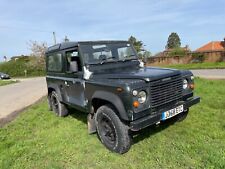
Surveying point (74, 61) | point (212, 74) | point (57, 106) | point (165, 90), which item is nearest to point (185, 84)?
point (165, 90)

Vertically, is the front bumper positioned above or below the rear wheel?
above

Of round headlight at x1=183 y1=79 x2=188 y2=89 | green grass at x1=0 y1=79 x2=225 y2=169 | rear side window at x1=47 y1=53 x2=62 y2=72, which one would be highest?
rear side window at x1=47 y1=53 x2=62 y2=72

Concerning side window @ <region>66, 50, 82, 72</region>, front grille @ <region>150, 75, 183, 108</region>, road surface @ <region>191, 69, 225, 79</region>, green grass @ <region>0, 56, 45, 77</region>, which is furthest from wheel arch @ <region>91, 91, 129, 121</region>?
green grass @ <region>0, 56, 45, 77</region>

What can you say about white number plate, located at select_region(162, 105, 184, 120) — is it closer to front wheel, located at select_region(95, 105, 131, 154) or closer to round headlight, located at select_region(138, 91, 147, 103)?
round headlight, located at select_region(138, 91, 147, 103)

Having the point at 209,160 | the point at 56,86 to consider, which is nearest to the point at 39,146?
the point at 56,86

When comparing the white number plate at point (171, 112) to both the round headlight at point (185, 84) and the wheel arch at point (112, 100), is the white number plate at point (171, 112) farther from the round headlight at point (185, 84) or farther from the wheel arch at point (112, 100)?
the wheel arch at point (112, 100)

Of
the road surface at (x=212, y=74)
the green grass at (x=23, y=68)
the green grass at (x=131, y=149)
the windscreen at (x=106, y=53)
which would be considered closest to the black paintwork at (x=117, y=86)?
Answer: the windscreen at (x=106, y=53)

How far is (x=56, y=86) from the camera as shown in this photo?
755 centimetres

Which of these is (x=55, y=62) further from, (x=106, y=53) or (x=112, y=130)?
(x=112, y=130)

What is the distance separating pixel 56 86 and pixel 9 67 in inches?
1853

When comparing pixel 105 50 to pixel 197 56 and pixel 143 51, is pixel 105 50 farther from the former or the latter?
pixel 197 56

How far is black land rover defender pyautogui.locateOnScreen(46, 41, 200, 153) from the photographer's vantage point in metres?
4.43

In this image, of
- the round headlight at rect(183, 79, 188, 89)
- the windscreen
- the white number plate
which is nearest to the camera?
the white number plate

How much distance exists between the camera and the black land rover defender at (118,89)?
14.5ft
